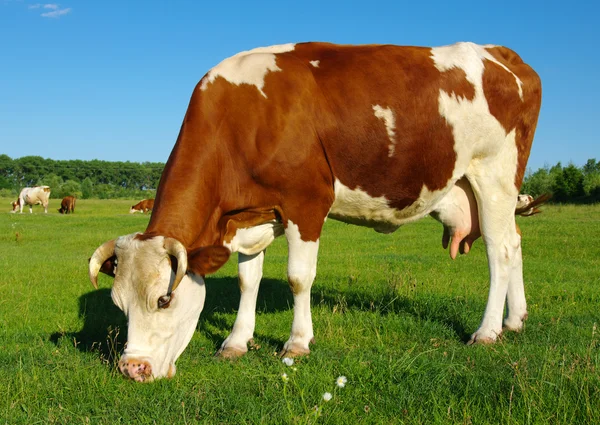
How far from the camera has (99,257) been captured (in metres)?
4.87

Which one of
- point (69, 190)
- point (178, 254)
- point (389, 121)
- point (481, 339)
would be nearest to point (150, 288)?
point (178, 254)

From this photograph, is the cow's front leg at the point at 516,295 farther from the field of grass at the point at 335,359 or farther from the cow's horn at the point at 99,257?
the cow's horn at the point at 99,257

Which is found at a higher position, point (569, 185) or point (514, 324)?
point (569, 185)

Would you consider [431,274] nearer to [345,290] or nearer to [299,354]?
[345,290]

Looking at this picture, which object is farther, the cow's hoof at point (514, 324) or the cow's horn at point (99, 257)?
the cow's hoof at point (514, 324)

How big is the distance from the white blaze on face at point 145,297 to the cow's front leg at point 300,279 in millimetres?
1260

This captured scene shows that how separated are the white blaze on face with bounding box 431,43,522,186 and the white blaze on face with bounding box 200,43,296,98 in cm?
187

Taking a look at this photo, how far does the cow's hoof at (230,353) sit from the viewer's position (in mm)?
5650

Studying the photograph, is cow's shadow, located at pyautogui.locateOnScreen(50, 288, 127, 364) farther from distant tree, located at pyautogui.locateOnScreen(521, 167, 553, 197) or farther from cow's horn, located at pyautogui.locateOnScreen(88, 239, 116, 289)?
distant tree, located at pyautogui.locateOnScreen(521, 167, 553, 197)

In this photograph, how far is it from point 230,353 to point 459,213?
3.14m

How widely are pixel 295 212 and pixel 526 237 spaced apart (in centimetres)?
1488

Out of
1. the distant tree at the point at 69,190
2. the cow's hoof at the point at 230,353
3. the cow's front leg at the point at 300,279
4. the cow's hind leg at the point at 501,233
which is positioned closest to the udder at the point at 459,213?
the cow's hind leg at the point at 501,233

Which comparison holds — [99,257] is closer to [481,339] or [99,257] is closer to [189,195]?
[189,195]

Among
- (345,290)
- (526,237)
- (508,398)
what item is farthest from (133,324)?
(526,237)
